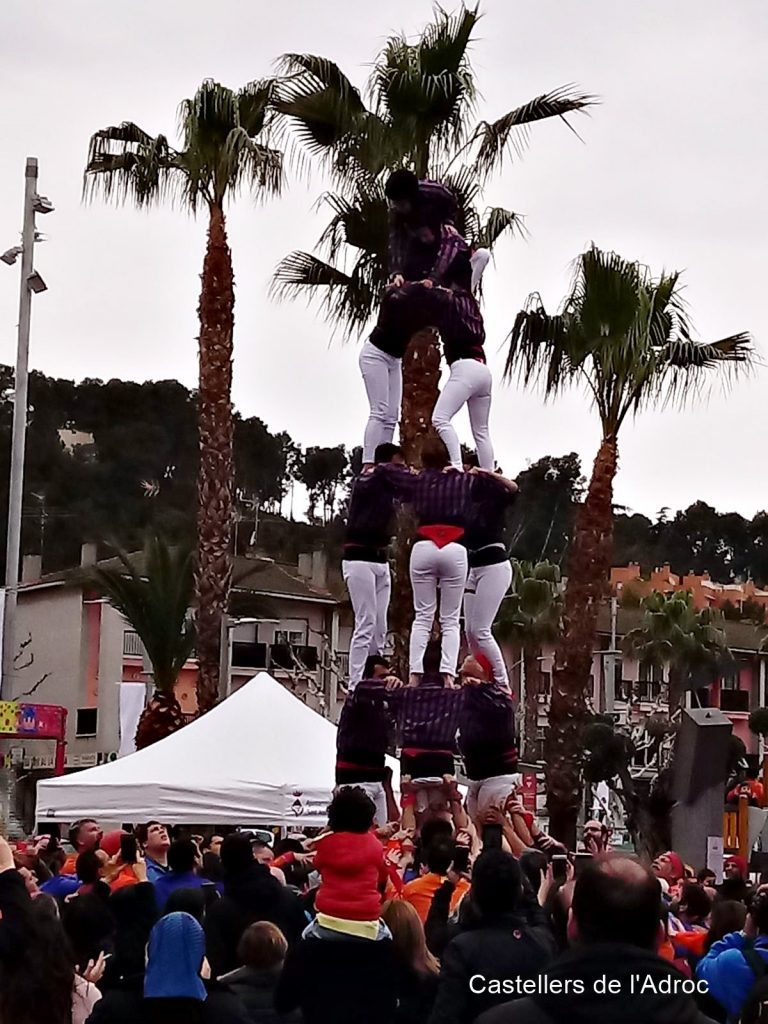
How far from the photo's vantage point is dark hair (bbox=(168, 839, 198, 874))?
895 centimetres

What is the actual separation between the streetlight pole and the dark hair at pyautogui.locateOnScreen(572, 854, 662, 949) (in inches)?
827

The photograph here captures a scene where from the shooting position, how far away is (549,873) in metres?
9.31

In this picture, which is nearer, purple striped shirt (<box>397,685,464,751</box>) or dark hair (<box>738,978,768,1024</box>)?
dark hair (<box>738,978,768,1024</box>)

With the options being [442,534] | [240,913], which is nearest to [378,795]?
[442,534]

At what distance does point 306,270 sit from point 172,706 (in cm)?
681

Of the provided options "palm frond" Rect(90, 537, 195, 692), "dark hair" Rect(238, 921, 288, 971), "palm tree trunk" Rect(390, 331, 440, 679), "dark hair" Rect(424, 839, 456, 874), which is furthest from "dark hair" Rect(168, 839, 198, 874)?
"palm frond" Rect(90, 537, 195, 692)

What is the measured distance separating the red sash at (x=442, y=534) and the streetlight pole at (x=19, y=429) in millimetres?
11584

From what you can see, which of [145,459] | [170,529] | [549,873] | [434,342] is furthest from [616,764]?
[145,459]

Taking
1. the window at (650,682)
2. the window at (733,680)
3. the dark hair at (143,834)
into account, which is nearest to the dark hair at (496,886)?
the dark hair at (143,834)

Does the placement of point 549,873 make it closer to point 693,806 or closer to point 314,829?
point 314,829

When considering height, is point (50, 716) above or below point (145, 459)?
below

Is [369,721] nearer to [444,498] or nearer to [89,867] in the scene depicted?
[444,498]

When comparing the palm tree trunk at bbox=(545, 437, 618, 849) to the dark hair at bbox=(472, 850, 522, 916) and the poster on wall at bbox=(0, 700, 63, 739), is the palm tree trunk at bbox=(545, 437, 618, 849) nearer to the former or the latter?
the poster on wall at bbox=(0, 700, 63, 739)

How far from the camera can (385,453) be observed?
47.7 feet
